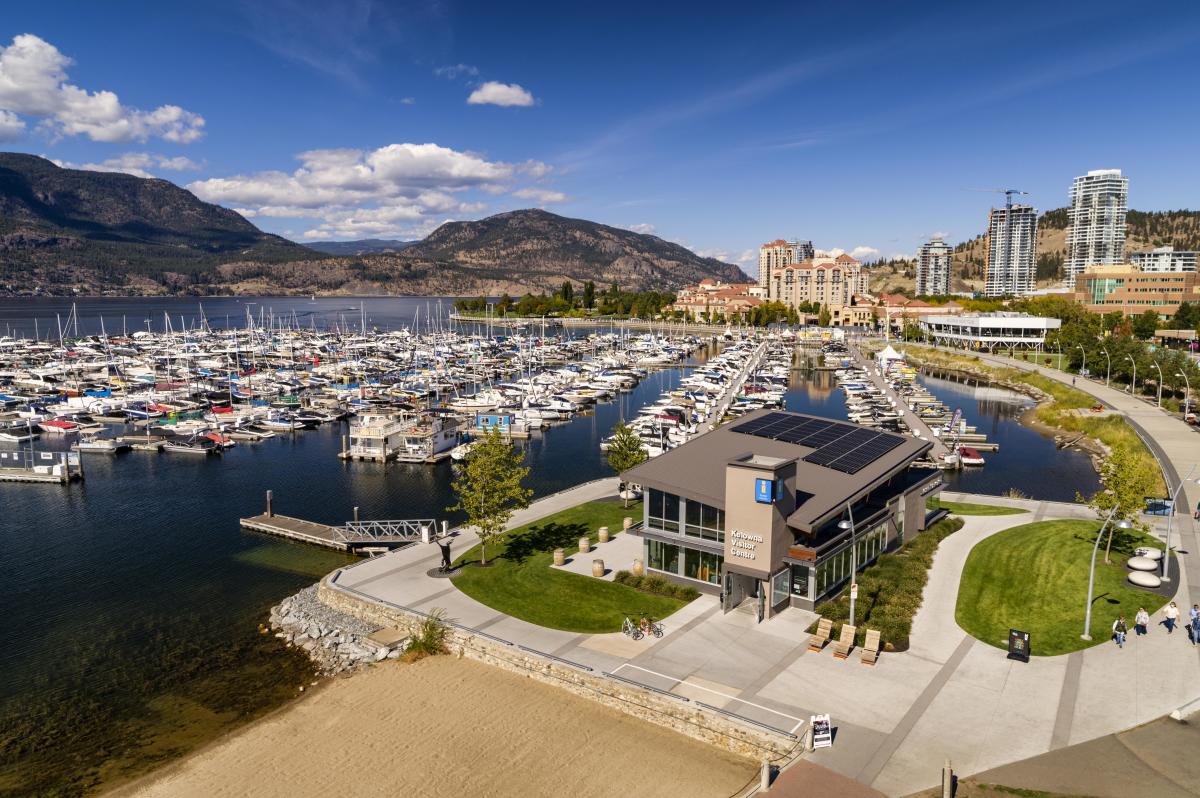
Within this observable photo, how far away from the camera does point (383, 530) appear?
150 feet

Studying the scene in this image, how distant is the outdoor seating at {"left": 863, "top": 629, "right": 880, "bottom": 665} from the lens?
82.6 feet

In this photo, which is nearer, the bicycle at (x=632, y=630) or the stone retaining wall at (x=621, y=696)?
the stone retaining wall at (x=621, y=696)

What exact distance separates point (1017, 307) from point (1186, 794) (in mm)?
205033

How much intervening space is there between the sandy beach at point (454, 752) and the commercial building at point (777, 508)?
8437mm

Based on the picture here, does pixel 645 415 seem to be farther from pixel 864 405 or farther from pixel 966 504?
pixel 966 504

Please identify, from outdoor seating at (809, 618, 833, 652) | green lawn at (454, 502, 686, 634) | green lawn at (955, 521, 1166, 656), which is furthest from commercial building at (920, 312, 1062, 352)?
outdoor seating at (809, 618, 833, 652)

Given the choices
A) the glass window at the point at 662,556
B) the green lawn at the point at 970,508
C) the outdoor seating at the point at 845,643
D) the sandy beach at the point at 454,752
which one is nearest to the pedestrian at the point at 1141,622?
the outdoor seating at the point at 845,643

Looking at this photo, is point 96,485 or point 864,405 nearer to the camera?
point 96,485

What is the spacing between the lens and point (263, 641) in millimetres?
32875

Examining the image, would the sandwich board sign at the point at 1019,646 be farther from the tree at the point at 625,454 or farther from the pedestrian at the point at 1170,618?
the tree at the point at 625,454

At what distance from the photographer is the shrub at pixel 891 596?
89.6 ft

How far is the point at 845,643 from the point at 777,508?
5.43 meters

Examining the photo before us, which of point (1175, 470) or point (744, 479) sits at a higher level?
point (744, 479)

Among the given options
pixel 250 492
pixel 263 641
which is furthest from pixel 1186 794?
pixel 250 492
